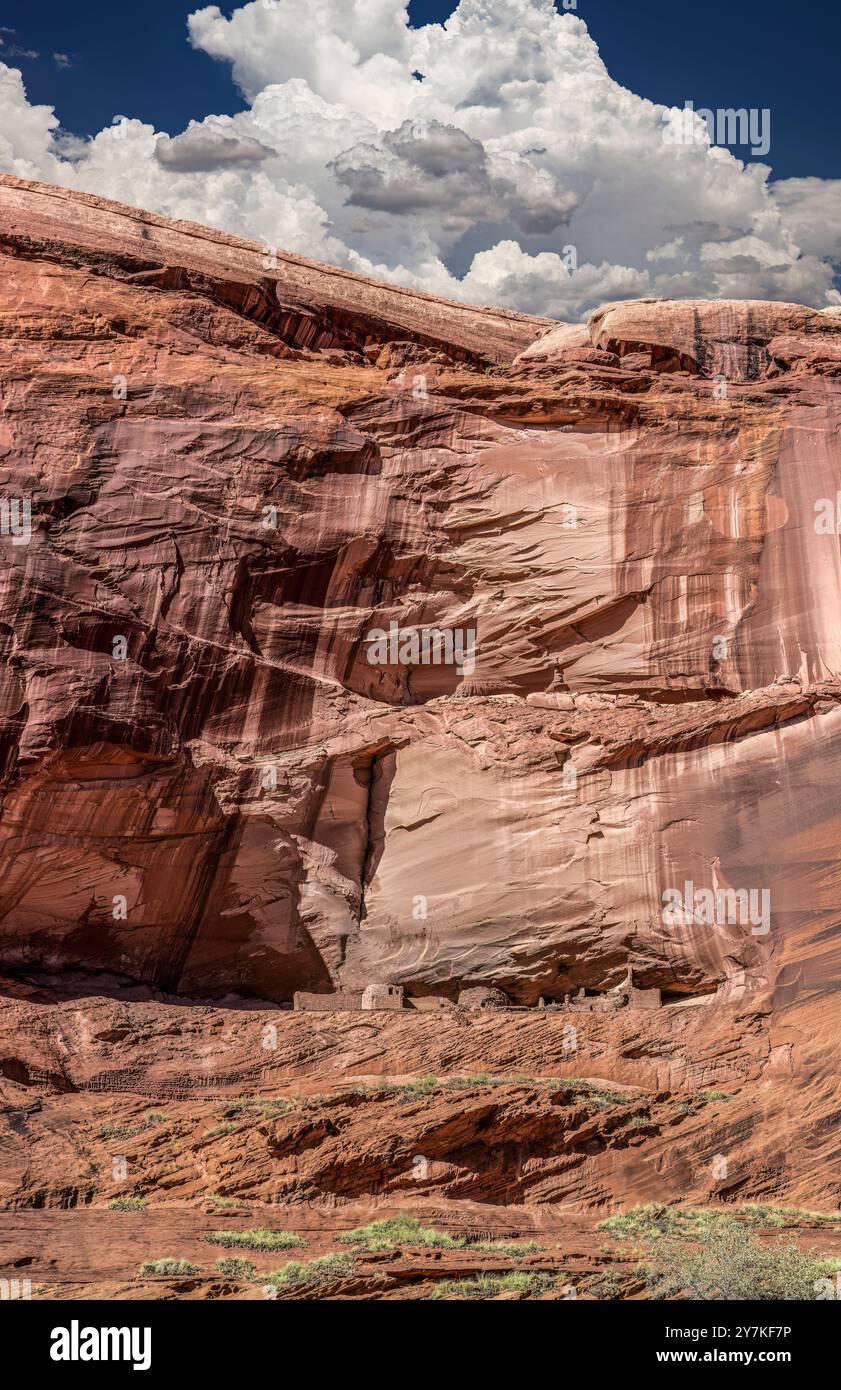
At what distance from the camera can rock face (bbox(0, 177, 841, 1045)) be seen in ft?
82.0

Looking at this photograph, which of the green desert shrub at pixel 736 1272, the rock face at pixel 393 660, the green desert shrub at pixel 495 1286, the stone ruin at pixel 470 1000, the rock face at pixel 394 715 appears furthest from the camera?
the rock face at pixel 393 660

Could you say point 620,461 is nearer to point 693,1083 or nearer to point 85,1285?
point 693,1083

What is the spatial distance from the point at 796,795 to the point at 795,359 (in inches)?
453

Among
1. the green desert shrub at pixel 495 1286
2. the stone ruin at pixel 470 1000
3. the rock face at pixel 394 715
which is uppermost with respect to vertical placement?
the rock face at pixel 394 715

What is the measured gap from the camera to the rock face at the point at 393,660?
25.0 meters

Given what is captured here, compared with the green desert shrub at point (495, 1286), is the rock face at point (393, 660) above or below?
above

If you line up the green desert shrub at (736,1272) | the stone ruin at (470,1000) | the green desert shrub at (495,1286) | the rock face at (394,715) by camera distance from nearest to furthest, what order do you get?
the green desert shrub at (736,1272) < the green desert shrub at (495,1286) < the rock face at (394,715) < the stone ruin at (470,1000)

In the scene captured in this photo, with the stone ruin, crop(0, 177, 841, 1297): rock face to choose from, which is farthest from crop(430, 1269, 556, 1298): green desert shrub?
the stone ruin

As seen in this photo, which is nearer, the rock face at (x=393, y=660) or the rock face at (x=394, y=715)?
the rock face at (x=394, y=715)

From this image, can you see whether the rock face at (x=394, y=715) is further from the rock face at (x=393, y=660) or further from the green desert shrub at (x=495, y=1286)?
the green desert shrub at (x=495, y=1286)

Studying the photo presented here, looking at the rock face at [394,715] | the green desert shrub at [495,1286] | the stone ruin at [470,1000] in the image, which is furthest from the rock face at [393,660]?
the green desert shrub at [495,1286]

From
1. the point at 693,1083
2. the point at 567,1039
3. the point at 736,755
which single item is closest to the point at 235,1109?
the point at 567,1039

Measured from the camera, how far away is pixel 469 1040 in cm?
2252

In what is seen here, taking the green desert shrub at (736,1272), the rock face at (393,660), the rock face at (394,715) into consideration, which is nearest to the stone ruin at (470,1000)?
the rock face at (394,715)
